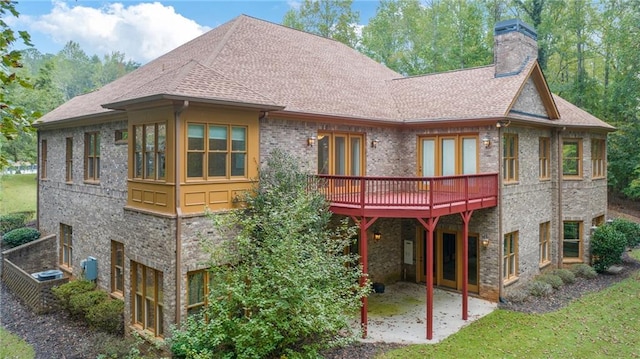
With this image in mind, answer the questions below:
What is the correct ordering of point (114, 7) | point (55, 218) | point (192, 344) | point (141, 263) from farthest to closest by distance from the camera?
point (114, 7) → point (55, 218) → point (141, 263) → point (192, 344)

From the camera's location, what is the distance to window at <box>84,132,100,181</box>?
14.4m

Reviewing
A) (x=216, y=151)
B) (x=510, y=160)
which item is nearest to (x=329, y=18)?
(x=510, y=160)

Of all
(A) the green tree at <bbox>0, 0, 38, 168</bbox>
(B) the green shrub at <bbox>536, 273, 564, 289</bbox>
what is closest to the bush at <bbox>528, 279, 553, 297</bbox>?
(B) the green shrub at <bbox>536, 273, 564, 289</bbox>

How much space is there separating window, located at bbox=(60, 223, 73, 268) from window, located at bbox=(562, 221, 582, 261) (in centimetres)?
2003

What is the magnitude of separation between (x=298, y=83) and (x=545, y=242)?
39.4ft

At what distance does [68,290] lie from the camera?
13.6 m

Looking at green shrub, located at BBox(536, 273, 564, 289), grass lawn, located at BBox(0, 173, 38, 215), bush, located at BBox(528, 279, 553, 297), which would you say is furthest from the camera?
grass lawn, located at BBox(0, 173, 38, 215)

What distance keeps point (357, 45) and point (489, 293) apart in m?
28.4

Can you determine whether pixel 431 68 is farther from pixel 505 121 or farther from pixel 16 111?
pixel 16 111

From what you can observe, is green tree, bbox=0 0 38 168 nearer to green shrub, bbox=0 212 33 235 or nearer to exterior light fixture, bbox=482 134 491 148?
exterior light fixture, bbox=482 134 491 148

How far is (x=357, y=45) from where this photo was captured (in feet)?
123

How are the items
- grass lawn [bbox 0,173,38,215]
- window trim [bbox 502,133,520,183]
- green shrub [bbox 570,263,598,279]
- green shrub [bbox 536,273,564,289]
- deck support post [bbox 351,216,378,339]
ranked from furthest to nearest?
grass lawn [bbox 0,173,38,215] < green shrub [bbox 570,263,598,279] < green shrub [bbox 536,273,564,289] < window trim [bbox 502,133,520,183] < deck support post [bbox 351,216,378,339]

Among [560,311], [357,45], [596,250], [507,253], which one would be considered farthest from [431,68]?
[560,311]

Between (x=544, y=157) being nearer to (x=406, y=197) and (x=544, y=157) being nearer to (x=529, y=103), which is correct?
(x=529, y=103)
